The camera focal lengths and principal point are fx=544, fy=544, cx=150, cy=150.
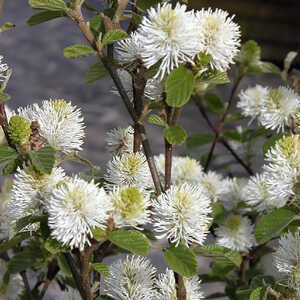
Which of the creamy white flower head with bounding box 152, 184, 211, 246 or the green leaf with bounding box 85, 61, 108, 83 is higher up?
the green leaf with bounding box 85, 61, 108, 83

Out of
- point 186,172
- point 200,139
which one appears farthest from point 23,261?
point 200,139

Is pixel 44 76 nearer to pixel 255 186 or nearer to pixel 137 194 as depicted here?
pixel 255 186

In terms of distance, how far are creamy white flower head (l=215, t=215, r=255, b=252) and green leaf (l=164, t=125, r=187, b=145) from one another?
39cm

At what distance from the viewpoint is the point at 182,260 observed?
52cm

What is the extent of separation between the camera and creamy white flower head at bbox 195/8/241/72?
53 centimetres

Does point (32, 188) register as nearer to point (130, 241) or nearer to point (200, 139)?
point (130, 241)

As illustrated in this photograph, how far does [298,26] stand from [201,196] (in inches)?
75.7

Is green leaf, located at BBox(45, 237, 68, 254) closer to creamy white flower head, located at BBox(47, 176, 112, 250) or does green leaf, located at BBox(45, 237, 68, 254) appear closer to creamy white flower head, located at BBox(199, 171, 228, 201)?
creamy white flower head, located at BBox(47, 176, 112, 250)

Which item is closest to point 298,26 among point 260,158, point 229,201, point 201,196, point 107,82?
point 107,82

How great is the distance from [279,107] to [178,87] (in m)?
0.30

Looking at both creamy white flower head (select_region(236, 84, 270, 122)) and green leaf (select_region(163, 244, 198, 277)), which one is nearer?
green leaf (select_region(163, 244, 198, 277))

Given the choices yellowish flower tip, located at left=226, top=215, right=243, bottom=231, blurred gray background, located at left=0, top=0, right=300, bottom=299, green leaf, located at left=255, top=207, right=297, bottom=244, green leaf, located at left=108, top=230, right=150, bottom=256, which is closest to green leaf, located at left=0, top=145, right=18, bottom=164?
green leaf, located at left=108, top=230, right=150, bottom=256

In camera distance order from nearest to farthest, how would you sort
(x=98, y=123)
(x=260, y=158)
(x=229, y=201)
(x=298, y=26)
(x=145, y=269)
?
(x=145, y=269), (x=229, y=201), (x=260, y=158), (x=98, y=123), (x=298, y=26)

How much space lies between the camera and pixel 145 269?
0.60 metres
